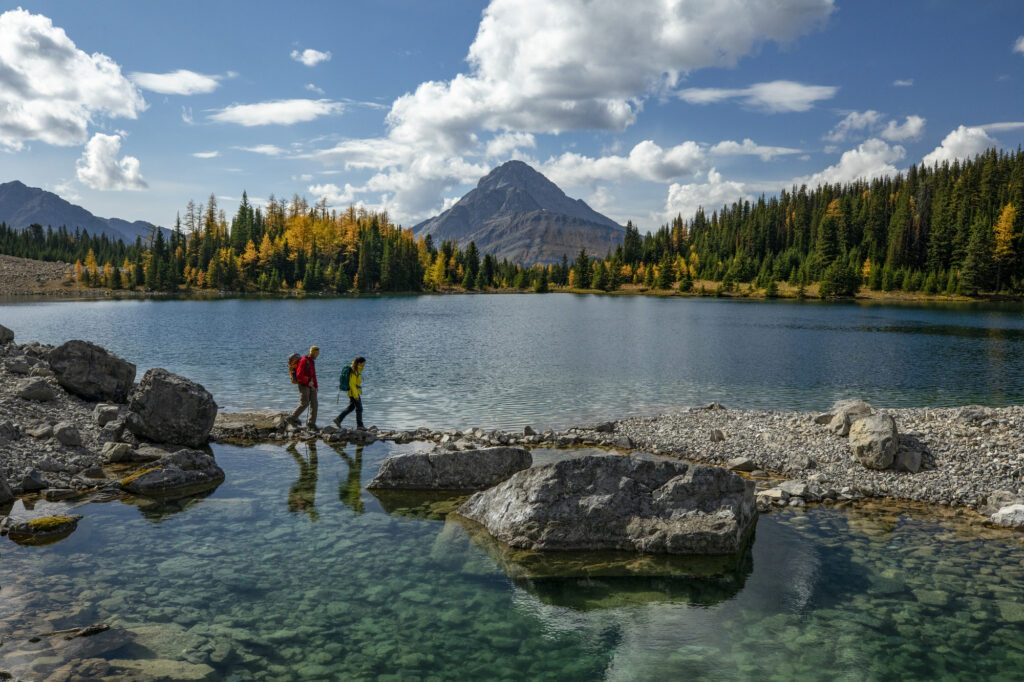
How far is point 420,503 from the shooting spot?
16906 mm

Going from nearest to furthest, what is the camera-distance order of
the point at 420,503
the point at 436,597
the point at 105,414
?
the point at 436,597 < the point at 420,503 < the point at 105,414

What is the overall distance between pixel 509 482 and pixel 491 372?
26.0 metres

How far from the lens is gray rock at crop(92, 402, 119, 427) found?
21.7 m

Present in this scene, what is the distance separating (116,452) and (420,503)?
426 inches

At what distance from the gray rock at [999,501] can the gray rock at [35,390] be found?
102 ft

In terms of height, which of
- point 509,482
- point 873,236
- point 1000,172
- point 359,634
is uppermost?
point 1000,172

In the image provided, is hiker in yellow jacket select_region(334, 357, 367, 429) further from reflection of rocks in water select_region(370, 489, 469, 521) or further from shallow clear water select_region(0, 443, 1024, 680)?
shallow clear water select_region(0, 443, 1024, 680)

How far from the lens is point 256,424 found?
24.6 meters

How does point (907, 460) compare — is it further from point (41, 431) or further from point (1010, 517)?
point (41, 431)

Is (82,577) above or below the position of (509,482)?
below

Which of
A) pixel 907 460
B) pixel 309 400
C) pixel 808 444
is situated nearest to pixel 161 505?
pixel 309 400

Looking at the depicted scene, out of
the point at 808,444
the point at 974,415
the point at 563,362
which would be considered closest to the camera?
the point at 974,415

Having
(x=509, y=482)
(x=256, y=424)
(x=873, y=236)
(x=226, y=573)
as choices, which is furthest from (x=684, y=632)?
(x=873, y=236)

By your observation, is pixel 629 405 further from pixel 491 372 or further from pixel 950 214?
pixel 950 214
